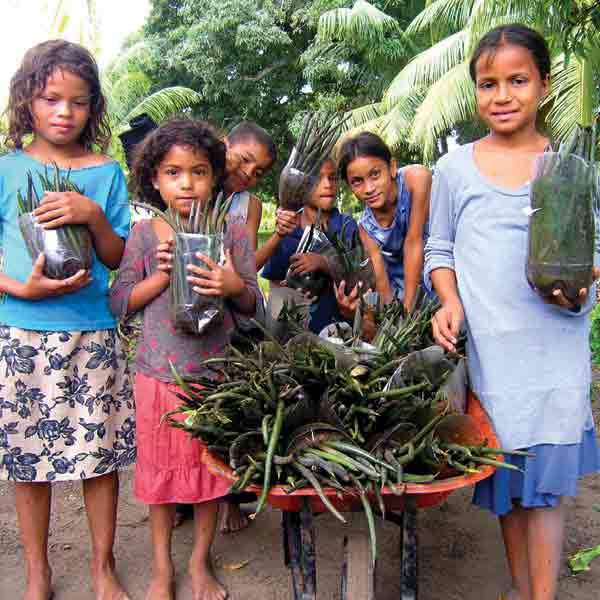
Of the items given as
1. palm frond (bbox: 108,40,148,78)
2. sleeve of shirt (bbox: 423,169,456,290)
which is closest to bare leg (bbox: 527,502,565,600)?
sleeve of shirt (bbox: 423,169,456,290)

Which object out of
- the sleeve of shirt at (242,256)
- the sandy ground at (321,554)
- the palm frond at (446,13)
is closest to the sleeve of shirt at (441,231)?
the sleeve of shirt at (242,256)

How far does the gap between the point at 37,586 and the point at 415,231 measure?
2.25 m

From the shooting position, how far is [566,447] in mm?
1964

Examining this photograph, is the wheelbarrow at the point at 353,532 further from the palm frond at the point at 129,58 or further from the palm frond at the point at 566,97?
the palm frond at the point at 129,58

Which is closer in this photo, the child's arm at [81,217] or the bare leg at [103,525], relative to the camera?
the child's arm at [81,217]

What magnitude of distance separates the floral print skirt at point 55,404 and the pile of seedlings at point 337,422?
60 cm

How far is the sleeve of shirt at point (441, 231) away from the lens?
2.19m

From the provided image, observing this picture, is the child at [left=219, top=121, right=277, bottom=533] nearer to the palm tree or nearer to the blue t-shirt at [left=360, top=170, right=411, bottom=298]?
the blue t-shirt at [left=360, top=170, right=411, bottom=298]

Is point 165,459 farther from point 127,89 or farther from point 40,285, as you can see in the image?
point 127,89

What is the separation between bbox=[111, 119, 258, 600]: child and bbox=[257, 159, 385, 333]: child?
554mm

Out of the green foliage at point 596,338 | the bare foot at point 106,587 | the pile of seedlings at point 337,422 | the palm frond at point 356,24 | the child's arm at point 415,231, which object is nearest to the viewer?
the pile of seedlings at point 337,422

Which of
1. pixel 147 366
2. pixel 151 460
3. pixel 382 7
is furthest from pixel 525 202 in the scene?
pixel 382 7

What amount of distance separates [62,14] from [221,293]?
32.7 ft

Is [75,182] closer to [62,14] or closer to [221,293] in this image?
[221,293]
